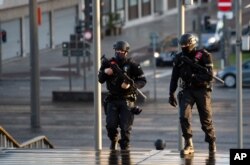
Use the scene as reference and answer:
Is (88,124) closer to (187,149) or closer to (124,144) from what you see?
(124,144)

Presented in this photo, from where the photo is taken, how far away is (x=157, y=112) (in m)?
35.7

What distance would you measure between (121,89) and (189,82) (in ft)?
4.16

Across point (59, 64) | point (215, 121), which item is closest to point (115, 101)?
point (215, 121)

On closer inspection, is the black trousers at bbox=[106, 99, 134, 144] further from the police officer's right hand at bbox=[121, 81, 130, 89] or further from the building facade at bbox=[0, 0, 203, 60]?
the building facade at bbox=[0, 0, 203, 60]

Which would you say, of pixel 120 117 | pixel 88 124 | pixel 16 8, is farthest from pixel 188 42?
pixel 16 8

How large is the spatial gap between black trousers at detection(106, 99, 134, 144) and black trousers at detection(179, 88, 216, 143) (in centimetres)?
109

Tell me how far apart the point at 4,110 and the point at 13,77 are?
1126 cm

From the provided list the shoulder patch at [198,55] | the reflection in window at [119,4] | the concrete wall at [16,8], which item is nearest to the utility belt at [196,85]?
the shoulder patch at [198,55]

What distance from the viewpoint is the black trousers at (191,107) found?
14875mm

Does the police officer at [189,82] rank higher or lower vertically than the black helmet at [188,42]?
lower

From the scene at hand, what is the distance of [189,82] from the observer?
1491 centimetres

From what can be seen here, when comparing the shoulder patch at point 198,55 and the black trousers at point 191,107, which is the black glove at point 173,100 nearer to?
the black trousers at point 191,107

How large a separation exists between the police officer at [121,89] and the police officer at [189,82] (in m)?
0.88

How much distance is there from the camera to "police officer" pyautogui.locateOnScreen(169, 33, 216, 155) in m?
14.8
